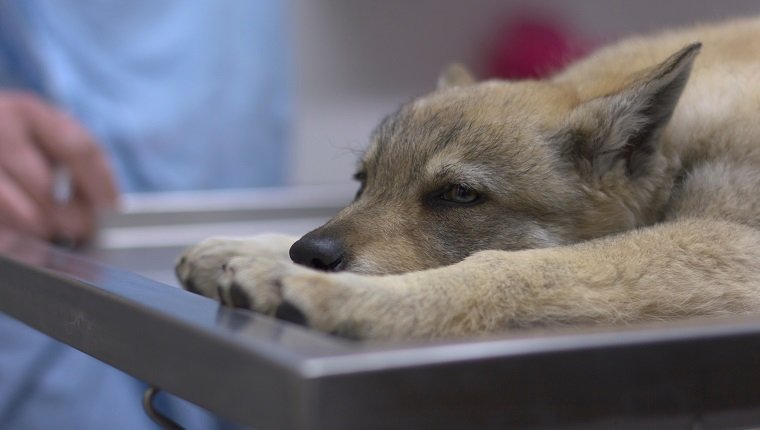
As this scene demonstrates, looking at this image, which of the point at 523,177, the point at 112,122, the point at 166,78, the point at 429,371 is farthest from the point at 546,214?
the point at 166,78

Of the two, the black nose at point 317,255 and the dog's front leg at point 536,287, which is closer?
the dog's front leg at point 536,287

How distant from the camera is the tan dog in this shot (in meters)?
0.80

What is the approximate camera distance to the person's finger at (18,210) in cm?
161

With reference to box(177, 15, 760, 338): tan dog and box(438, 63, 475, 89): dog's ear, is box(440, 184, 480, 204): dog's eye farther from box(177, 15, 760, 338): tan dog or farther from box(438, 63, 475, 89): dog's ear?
box(438, 63, 475, 89): dog's ear

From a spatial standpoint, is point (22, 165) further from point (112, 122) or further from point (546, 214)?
point (546, 214)

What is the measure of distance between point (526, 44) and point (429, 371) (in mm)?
2776

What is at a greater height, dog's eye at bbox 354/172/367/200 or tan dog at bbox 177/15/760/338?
tan dog at bbox 177/15/760/338

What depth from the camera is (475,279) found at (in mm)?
821

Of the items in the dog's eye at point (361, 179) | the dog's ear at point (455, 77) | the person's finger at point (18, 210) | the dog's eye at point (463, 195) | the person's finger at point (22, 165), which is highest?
the dog's ear at point (455, 77)

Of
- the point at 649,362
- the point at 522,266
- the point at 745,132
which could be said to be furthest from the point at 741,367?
the point at 745,132

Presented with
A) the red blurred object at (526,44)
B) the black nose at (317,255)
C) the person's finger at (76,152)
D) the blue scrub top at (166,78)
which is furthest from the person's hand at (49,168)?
the red blurred object at (526,44)

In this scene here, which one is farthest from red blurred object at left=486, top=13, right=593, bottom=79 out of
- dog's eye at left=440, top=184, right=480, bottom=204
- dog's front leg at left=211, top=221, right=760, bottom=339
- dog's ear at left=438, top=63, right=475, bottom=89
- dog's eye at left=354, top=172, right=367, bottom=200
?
dog's front leg at left=211, top=221, right=760, bottom=339

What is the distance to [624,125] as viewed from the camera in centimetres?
111

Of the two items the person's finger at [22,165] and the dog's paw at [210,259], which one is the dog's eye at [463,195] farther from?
the person's finger at [22,165]
